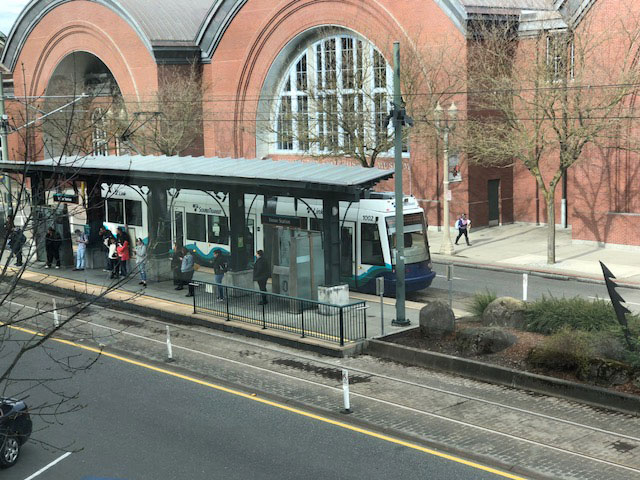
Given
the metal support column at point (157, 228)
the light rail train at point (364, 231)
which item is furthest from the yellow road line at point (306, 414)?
the metal support column at point (157, 228)

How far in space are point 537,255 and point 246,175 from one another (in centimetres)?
1495

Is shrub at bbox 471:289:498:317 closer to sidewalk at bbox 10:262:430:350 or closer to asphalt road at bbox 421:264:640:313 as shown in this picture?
sidewalk at bbox 10:262:430:350

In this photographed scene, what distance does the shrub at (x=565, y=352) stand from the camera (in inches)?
614

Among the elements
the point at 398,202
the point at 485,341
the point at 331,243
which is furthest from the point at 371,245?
the point at 485,341

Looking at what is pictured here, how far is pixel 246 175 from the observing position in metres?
22.7

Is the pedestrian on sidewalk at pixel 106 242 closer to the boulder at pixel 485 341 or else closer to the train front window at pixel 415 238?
the train front window at pixel 415 238

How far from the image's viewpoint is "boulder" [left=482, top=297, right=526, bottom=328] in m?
18.8

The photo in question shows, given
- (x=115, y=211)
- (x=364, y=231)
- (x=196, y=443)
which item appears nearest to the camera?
(x=196, y=443)

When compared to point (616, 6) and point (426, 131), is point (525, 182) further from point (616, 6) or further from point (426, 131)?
point (616, 6)

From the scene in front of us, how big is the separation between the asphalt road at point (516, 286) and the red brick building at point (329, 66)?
7.06 metres

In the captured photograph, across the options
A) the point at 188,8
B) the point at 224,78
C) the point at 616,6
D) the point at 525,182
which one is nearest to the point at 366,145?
A: the point at 525,182

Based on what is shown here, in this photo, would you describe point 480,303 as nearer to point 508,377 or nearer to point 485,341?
point 485,341

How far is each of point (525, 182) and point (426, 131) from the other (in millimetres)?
7309

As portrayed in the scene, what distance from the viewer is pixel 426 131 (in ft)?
123
